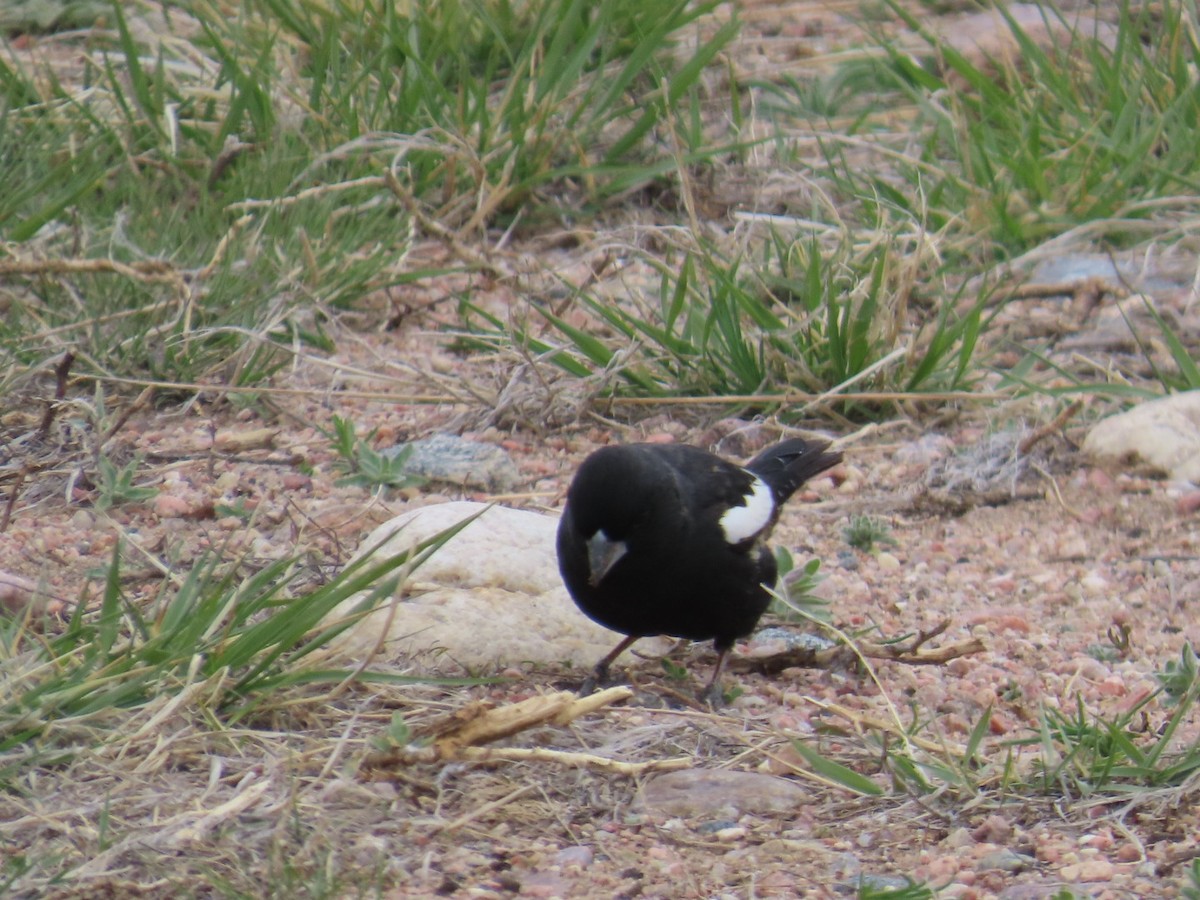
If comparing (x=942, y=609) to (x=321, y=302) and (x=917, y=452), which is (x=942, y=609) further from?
(x=321, y=302)

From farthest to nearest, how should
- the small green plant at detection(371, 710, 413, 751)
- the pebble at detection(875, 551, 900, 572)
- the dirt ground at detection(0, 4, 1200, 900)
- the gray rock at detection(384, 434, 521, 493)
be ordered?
the gray rock at detection(384, 434, 521, 493) → the pebble at detection(875, 551, 900, 572) → the small green plant at detection(371, 710, 413, 751) → the dirt ground at detection(0, 4, 1200, 900)

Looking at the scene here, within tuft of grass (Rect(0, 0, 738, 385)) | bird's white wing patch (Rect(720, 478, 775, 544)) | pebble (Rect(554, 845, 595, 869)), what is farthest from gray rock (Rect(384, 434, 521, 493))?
pebble (Rect(554, 845, 595, 869))

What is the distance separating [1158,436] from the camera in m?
4.41

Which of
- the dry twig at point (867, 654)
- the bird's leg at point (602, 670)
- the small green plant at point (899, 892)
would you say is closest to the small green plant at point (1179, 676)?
the dry twig at point (867, 654)

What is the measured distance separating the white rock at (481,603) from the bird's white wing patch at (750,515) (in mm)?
399

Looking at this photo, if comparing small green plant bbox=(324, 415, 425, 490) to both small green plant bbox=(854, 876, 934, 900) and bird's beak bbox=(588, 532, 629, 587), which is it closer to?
bird's beak bbox=(588, 532, 629, 587)

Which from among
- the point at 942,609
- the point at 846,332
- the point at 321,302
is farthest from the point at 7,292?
the point at 942,609

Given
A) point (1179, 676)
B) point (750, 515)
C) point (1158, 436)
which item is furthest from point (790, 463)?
point (1179, 676)

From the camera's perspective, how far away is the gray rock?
14.3 feet

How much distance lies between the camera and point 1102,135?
5.67 metres

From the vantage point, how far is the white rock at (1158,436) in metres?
4.36

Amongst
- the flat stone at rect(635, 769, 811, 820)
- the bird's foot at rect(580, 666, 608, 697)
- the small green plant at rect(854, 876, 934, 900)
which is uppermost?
the small green plant at rect(854, 876, 934, 900)

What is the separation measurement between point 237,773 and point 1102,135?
413 centimetres

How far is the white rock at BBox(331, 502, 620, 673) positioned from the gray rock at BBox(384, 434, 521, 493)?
0.39 meters
